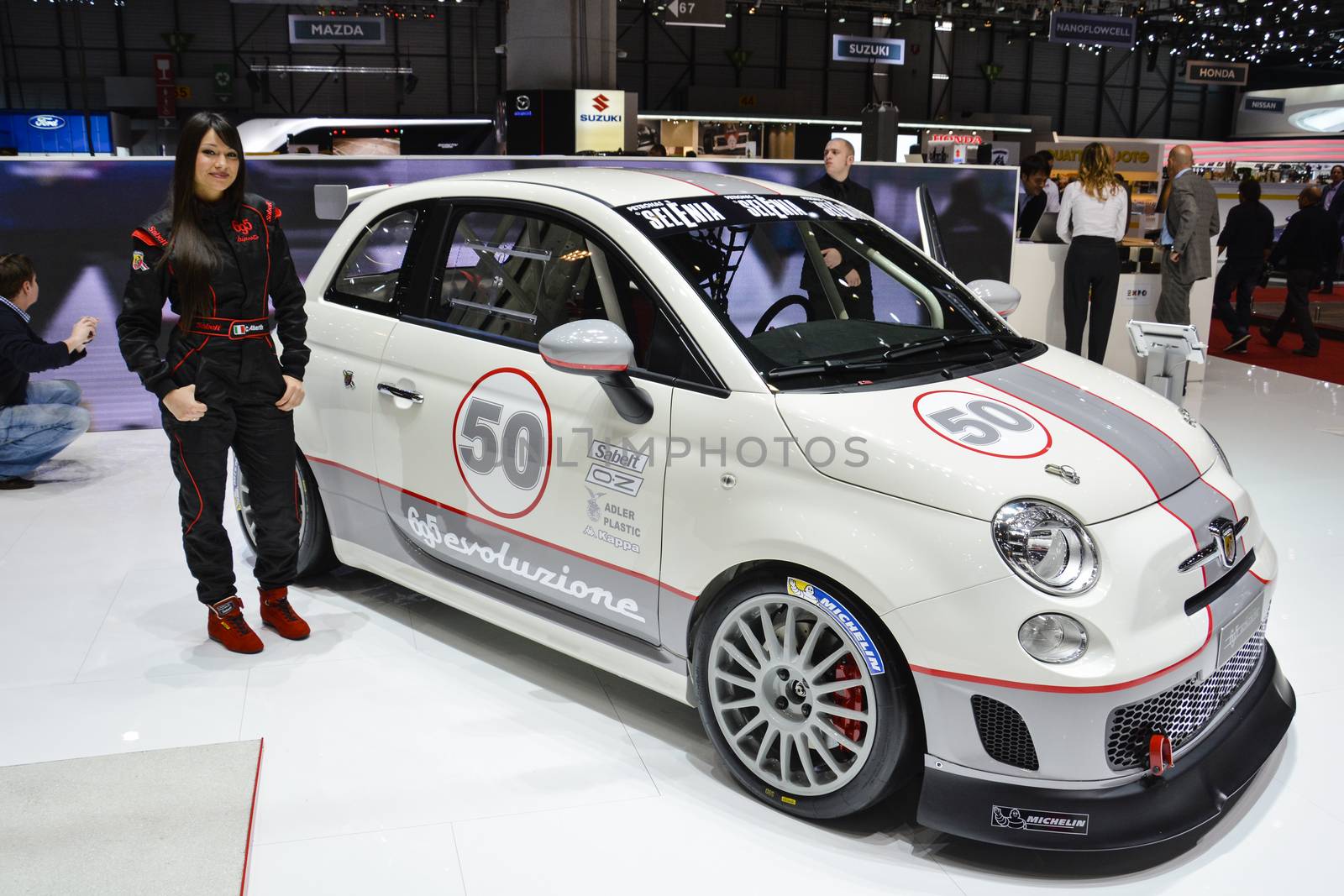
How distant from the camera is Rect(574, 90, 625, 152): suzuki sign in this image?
1149 cm

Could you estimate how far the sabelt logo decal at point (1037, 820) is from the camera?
2.22 meters

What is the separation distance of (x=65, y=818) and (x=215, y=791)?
321 mm

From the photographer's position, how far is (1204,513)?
2445 mm

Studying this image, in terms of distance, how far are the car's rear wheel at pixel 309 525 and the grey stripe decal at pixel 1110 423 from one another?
89.0 inches

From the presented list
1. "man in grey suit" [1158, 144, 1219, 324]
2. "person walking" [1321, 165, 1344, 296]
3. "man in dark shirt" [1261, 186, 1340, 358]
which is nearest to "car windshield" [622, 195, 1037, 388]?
"man in grey suit" [1158, 144, 1219, 324]

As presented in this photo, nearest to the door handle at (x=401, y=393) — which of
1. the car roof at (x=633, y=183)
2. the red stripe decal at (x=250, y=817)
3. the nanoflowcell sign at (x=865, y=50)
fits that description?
the car roof at (x=633, y=183)

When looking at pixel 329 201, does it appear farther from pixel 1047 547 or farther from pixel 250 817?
pixel 1047 547

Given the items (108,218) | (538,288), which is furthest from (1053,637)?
(108,218)

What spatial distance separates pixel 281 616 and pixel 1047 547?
2.47 meters

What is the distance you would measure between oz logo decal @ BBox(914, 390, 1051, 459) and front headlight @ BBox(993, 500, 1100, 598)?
0.15m

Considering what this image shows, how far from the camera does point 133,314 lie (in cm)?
307

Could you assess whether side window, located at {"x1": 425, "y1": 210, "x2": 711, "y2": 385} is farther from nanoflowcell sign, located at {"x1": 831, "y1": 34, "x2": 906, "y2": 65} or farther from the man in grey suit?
nanoflowcell sign, located at {"x1": 831, "y1": 34, "x2": 906, "y2": 65}

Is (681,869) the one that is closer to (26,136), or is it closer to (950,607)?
(950,607)

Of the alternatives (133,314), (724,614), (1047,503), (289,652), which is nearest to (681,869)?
(724,614)
